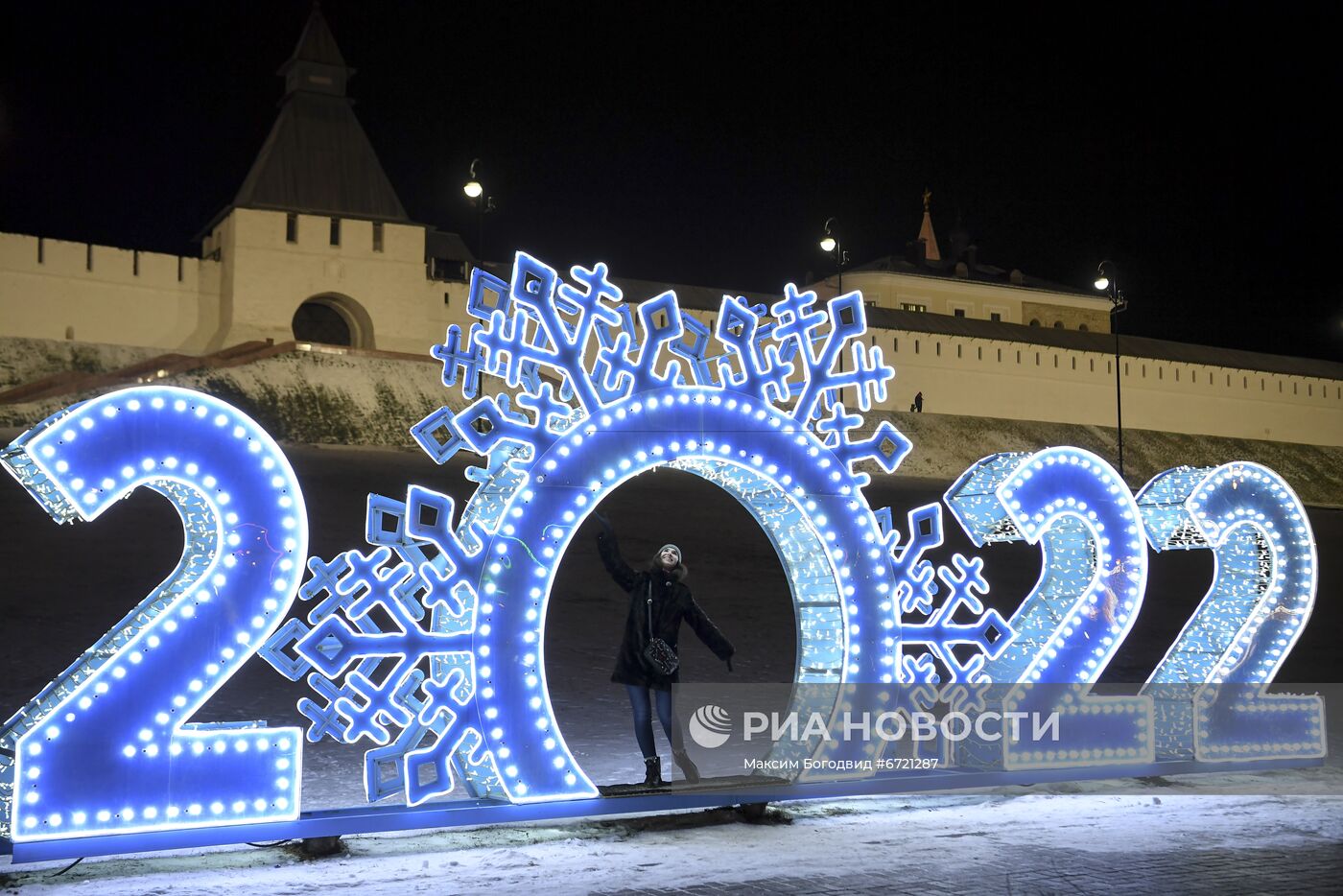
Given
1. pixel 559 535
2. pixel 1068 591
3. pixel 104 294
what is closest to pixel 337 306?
Result: pixel 104 294

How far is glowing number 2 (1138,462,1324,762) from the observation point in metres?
8.67

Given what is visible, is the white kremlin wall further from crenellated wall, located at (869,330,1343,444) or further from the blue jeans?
the blue jeans

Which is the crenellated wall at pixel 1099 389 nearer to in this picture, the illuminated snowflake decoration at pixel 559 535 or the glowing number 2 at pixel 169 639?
the illuminated snowflake decoration at pixel 559 535

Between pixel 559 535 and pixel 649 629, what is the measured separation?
0.73 m

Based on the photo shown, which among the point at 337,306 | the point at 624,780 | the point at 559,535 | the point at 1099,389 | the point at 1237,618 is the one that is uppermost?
the point at 337,306

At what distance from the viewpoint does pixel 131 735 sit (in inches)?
234

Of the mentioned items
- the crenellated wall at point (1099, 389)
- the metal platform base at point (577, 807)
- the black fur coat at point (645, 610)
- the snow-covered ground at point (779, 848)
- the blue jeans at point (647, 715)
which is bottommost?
the snow-covered ground at point (779, 848)

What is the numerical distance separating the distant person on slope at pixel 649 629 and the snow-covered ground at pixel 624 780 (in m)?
0.39

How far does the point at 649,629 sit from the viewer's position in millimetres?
7363

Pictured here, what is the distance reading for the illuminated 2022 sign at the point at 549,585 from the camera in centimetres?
598

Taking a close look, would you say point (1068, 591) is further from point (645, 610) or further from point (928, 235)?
point (928, 235)

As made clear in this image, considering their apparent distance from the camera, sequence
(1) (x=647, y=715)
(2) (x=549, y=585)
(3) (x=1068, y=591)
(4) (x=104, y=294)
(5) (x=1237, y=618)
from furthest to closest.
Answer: (4) (x=104, y=294)
(5) (x=1237, y=618)
(3) (x=1068, y=591)
(1) (x=647, y=715)
(2) (x=549, y=585)

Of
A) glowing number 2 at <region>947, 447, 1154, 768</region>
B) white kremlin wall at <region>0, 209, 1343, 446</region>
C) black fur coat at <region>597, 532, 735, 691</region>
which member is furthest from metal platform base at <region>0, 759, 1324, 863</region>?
white kremlin wall at <region>0, 209, 1343, 446</region>

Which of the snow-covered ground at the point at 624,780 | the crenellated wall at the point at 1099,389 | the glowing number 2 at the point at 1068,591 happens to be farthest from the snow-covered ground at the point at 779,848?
the crenellated wall at the point at 1099,389
